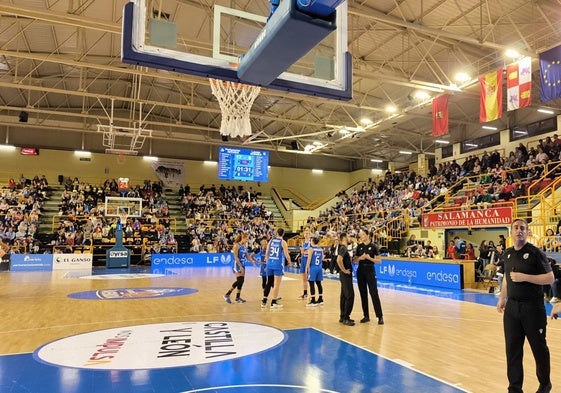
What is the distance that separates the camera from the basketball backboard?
5.66m

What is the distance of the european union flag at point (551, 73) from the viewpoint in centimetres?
1275

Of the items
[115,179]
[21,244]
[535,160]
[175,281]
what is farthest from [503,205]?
[115,179]

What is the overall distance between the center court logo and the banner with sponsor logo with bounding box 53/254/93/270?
48.8 feet

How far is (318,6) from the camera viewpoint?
10.8 ft

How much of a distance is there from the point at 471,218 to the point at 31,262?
741 inches

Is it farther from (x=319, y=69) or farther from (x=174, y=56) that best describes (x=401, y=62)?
(x=174, y=56)

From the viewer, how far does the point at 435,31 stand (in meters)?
13.4

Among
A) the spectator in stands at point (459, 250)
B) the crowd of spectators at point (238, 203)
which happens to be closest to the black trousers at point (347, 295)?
the spectator in stands at point (459, 250)

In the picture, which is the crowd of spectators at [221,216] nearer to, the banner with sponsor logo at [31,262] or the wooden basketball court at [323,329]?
the banner with sponsor logo at [31,262]

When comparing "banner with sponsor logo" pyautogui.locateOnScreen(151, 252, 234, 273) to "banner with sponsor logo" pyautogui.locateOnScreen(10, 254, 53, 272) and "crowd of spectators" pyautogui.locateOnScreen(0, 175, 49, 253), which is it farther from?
"crowd of spectators" pyautogui.locateOnScreen(0, 175, 49, 253)

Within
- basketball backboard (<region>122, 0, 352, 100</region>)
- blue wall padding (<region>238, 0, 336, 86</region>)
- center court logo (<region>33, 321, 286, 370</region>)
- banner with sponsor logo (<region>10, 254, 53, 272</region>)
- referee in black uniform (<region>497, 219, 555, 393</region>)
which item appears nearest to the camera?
blue wall padding (<region>238, 0, 336, 86</region>)

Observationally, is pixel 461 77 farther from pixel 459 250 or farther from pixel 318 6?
pixel 318 6

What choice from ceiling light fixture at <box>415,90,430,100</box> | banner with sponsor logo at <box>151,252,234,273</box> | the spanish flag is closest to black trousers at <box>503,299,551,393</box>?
the spanish flag

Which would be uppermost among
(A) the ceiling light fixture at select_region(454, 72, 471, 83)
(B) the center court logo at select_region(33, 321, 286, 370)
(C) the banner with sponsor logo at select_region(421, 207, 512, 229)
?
(A) the ceiling light fixture at select_region(454, 72, 471, 83)
